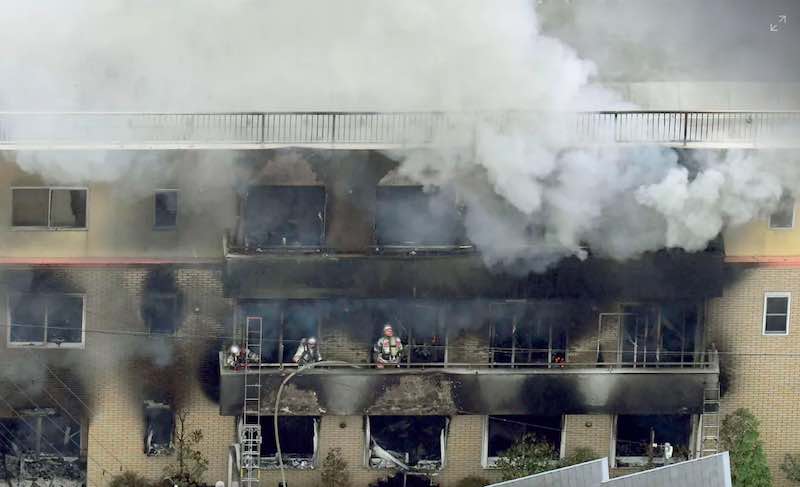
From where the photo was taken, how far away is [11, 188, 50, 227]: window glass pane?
89.8 feet

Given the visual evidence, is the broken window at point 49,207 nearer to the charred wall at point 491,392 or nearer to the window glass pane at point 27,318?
the window glass pane at point 27,318

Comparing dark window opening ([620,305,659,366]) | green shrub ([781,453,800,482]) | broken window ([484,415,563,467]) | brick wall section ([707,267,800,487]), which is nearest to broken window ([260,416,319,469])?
broken window ([484,415,563,467])

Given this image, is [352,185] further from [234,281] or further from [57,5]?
[57,5]

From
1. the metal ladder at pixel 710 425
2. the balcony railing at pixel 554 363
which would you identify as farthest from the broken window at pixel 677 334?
the metal ladder at pixel 710 425

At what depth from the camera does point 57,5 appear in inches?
1029

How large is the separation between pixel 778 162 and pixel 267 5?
778 cm

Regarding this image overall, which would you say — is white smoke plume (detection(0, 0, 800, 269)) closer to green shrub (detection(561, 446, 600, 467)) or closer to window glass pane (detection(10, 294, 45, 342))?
window glass pane (detection(10, 294, 45, 342))

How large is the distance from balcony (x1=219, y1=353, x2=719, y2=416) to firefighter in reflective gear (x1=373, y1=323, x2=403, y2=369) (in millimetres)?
143

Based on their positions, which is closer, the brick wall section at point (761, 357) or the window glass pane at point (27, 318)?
the window glass pane at point (27, 318)

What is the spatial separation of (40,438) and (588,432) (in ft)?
27.5

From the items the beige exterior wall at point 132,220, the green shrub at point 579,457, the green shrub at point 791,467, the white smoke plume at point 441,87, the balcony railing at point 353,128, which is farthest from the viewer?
the green shrub at point 791,467

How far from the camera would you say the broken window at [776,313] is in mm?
27984

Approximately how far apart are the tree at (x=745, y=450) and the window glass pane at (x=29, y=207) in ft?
35.5

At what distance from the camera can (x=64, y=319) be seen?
90.9 ft
